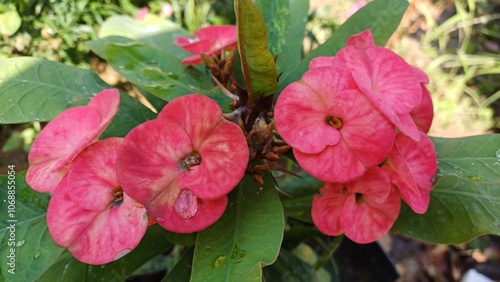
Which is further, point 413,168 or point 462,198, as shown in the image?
point 462,198

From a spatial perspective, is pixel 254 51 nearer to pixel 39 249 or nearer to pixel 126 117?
pixel 126 117

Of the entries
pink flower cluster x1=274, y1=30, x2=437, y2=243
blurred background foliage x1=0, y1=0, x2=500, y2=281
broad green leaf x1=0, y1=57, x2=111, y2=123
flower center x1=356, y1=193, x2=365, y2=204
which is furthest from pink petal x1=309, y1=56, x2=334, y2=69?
blurred background foliage x1=0, y1=0, x2=500, y2=281

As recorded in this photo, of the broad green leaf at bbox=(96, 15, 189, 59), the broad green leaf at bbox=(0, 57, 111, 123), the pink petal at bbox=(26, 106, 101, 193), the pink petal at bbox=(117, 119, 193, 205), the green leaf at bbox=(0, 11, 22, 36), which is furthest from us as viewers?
the green leaf at bbox=(0, 11, 22, 36)

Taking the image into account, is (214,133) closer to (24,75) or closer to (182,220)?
(182,220)

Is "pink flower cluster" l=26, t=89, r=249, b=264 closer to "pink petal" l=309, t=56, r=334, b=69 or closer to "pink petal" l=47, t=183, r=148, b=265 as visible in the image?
"pink petal" l=47, t=183, r=148, b=265

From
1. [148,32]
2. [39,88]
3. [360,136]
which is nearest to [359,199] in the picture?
[360,136]

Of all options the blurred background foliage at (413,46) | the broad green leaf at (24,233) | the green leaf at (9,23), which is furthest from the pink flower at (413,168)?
the green leaf at (9,23)

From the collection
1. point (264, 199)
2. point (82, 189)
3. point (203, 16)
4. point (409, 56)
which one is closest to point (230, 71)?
point (264, 199)
